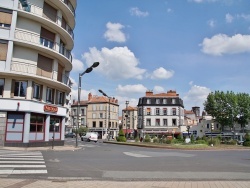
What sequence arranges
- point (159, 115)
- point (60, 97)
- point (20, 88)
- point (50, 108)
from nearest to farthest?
point (20, 88) → point (50, 108) → point (60, 97) → point (159, 115)

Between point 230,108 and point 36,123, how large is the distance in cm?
5131

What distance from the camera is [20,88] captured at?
79.5 feet

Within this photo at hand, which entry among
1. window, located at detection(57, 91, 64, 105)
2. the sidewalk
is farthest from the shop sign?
the sidewalk

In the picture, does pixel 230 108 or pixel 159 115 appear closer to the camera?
pixel 230 108

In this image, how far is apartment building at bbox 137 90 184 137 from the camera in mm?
71562

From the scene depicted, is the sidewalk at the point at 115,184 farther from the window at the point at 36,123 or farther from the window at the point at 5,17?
the window at the point at 5,17

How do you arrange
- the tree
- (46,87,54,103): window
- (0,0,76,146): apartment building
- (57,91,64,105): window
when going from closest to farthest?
(0,0,76,146): apartment building < (46,87,54,103): window < (57,91,64,105): window < the tree

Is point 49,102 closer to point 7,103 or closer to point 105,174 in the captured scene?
point 7,103

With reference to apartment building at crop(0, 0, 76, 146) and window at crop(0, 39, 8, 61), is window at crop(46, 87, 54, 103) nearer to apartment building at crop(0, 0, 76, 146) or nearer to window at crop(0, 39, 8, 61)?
apartment building at crop(0, 0, 76, 146)

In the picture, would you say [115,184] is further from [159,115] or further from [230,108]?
[159,115]

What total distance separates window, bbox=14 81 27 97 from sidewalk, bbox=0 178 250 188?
16.5 metres

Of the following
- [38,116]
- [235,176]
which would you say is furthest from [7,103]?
[235,176]

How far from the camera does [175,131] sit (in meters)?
70.8

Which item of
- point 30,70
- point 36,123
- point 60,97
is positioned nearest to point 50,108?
point 36,123
